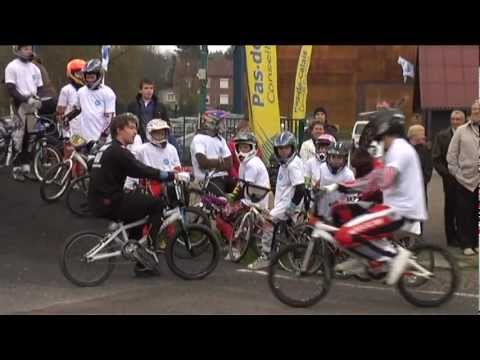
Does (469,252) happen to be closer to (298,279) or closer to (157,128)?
(298,279)

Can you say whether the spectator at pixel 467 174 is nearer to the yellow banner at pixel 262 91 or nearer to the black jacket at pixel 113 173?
the yellow banner at pixel 262 91

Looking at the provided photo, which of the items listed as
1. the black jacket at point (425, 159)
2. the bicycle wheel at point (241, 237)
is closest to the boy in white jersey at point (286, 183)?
the bicycle wheel at point (241, 237)

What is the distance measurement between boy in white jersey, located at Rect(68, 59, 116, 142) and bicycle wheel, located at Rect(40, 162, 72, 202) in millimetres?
579

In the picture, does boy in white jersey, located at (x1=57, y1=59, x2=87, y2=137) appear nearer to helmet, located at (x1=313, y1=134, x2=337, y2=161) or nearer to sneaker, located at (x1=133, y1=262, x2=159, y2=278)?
sneaker, located at (x1=133, y1=262, x2=159, y2=278)

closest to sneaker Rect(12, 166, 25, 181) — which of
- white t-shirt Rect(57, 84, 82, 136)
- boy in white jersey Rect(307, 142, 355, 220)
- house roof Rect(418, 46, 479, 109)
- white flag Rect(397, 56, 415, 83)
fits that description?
white t-shirt Rect(57, 84, 82, 136)

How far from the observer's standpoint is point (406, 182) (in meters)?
6.44

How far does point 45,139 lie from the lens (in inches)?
422

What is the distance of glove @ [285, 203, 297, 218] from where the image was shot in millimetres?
8023

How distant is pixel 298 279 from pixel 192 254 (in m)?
1.52

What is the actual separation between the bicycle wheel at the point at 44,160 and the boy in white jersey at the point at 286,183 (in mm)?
4121

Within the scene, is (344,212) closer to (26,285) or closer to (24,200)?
(26,285)

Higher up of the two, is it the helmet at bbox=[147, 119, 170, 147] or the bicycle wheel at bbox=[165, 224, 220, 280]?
the helmet at bbox=[147, 119, 170, 147]

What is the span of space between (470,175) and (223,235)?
3.53 metres

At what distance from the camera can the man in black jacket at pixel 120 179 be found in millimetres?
7418
